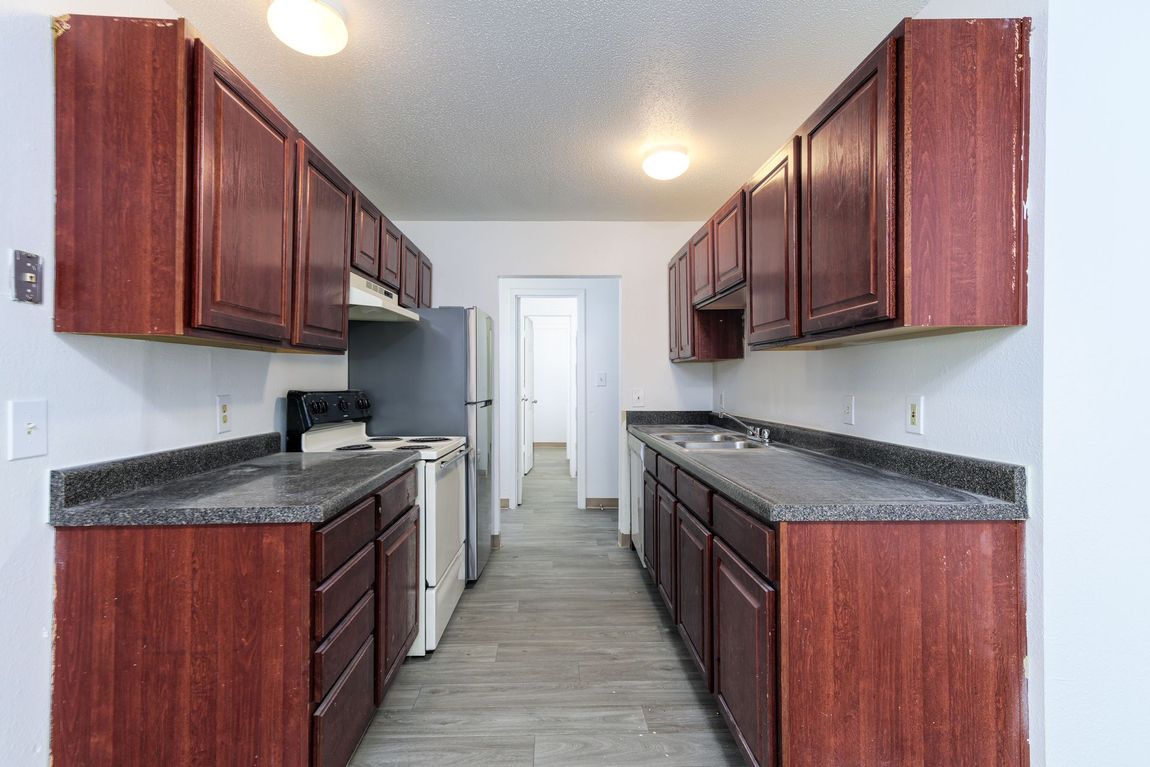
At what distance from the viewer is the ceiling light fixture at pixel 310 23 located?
141cm

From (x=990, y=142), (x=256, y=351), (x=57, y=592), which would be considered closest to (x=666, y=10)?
(x=990, y=142)

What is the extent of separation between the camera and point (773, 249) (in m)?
1.80

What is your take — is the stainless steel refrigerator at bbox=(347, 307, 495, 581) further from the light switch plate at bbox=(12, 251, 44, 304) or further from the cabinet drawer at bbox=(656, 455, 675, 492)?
the light switch plate at bbox=(12, 251, 44, 304)

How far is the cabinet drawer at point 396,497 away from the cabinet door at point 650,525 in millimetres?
1210

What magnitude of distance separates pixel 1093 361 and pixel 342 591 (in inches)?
75.7

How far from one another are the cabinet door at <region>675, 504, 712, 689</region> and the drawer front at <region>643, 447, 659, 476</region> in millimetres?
456

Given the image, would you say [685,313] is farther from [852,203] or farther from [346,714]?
[346,714]

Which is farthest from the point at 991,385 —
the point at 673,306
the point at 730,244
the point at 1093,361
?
the point at 673,306

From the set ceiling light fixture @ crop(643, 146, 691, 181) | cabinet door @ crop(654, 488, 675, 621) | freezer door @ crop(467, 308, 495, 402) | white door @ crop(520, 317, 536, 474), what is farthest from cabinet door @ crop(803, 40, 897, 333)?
white door @ crop(520, 317, 536, 474)

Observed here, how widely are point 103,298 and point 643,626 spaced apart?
7.63 ft

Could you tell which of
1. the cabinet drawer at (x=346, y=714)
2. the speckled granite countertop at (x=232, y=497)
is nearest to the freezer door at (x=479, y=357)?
the speckled granite countertop at (x=232, y=497)

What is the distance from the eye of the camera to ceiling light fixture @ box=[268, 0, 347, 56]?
1.41 metres

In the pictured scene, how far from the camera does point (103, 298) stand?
3.81ft

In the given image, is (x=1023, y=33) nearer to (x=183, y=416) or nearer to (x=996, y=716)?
(x=996, y=716)
